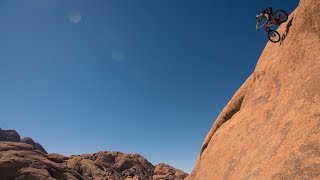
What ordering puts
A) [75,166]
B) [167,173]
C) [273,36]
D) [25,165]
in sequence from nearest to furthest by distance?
[273,36], [25,165], [75,166], [167,173]

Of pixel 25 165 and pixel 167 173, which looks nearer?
pixel 25 165

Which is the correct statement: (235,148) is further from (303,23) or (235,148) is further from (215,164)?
(303,23)

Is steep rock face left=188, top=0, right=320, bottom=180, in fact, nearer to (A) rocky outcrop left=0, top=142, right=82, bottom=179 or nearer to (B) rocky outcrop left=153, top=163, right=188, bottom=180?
(A) rocky outcrop left=0, top=142, right=82, bottom=179

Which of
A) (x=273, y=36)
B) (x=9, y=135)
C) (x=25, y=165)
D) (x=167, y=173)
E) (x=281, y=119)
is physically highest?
(x=9, y=135)

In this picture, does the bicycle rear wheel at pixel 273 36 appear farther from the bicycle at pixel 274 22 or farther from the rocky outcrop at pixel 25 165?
the rocky outcrop at pixel 25 165

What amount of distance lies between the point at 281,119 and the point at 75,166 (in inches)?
3143

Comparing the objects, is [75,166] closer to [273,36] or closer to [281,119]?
[273,36]

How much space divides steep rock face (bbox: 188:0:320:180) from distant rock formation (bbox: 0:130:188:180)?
52331 millimetres

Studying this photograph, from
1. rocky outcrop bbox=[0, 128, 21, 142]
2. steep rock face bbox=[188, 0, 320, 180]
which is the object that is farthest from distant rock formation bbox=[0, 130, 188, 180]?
steep rock face bbox=[188, 0, 320, 180]

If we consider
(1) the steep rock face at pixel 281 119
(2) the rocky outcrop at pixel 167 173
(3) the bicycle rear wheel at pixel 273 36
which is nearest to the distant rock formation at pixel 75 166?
(2) the rocky outcrop at pixel 167 173

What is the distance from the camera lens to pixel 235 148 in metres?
15.6

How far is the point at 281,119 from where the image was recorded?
1213 cm

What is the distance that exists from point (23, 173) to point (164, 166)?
1914 inches

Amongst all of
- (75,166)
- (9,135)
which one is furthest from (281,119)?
(9,135)
